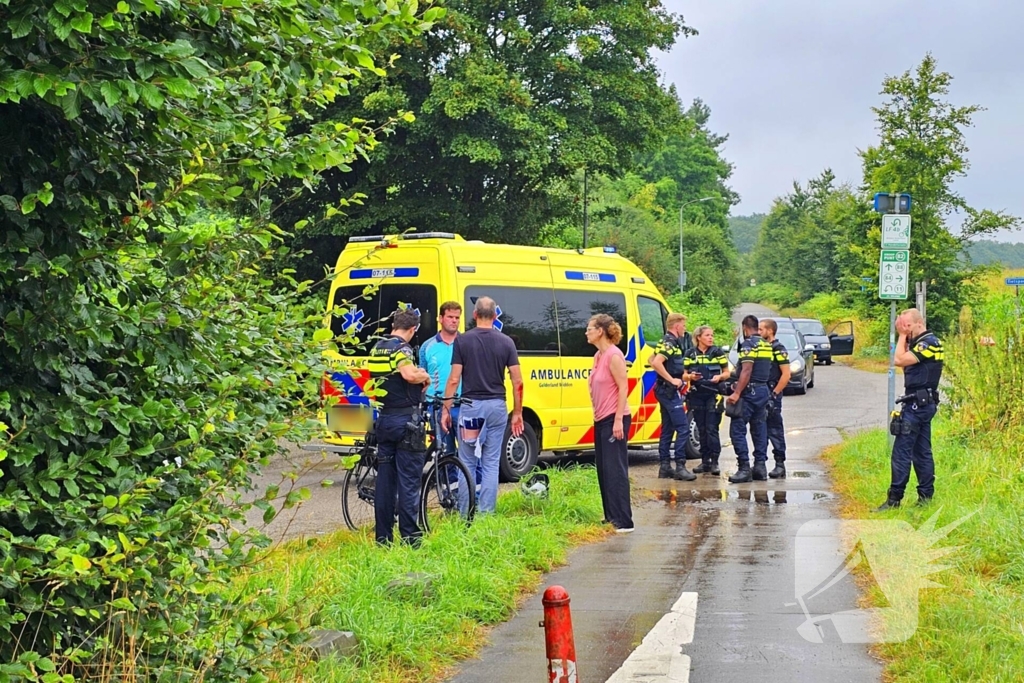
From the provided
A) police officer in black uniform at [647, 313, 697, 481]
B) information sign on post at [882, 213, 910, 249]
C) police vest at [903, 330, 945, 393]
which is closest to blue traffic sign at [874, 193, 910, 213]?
information sign on post at [882, 213, 910, 249]

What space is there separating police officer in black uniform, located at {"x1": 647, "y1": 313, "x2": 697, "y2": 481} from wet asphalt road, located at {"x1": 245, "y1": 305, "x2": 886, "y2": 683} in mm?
261

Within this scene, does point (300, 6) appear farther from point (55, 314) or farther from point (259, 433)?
point (259, 433)

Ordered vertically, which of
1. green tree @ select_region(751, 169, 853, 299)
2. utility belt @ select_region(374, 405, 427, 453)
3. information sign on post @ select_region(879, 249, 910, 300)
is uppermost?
green tree @ select_region(751, 169, 853, 299)

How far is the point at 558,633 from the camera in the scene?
378 centimetres

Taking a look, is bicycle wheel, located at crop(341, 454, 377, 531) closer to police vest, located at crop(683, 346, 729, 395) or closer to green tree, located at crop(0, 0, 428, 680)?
green tree, located at crop(0, 0, 428, 680)

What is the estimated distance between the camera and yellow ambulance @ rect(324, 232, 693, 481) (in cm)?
1230

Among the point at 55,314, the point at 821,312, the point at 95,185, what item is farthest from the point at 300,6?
the point at 821,312

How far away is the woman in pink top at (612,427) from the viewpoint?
32.0 ft

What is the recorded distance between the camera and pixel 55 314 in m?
3.65

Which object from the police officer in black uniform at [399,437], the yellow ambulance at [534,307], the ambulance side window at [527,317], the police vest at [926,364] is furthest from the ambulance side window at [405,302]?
the police vest at [926,364]

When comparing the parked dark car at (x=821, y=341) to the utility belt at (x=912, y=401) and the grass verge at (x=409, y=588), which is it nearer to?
the utility belt at (x=912, y=401)

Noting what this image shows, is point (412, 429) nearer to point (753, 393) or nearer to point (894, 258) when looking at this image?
point (753, 393)

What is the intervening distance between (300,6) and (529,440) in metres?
9.52

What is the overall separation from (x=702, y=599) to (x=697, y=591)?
0.23 m
